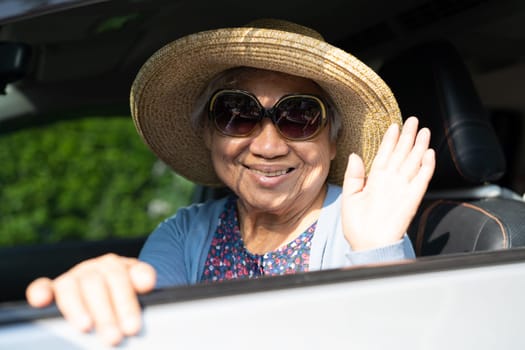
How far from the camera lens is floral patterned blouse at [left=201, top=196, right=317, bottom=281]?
2129 millimetres

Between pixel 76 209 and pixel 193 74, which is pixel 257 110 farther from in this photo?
pixel 76 209

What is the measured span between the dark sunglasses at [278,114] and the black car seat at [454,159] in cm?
49

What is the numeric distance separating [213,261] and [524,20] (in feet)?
5.45

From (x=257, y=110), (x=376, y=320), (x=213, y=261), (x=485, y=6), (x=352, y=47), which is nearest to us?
(x=376, y=320)

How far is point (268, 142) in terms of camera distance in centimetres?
206

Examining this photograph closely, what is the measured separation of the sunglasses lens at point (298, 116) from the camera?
202cm

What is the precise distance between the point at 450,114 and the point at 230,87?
2.47 ft

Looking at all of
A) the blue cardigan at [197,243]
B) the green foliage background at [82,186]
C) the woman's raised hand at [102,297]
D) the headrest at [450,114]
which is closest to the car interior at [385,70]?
the headrest at [450,114]

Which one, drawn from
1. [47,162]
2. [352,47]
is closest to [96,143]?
[47,162]

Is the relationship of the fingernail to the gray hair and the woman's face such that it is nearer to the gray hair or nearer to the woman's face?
the woman's face

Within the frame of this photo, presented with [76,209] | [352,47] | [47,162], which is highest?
[352,47]

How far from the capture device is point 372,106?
2119mm

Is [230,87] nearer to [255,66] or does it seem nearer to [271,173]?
[255,66]

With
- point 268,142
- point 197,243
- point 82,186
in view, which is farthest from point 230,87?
point 82,186
